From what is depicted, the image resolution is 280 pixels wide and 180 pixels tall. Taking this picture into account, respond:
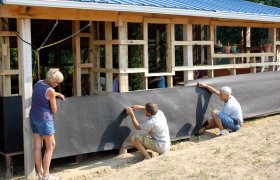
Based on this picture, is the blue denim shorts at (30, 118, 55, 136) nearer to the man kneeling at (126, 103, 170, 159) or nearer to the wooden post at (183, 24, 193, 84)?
the man kneeling at (126, 103, 170, 159)

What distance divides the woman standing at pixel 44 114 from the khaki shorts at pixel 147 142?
1.72 m

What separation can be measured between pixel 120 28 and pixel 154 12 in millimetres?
734

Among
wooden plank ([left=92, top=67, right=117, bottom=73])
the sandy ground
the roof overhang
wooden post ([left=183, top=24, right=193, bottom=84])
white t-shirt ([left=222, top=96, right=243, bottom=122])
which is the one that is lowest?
the sandy ground

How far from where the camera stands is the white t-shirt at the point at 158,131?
7.72 meters

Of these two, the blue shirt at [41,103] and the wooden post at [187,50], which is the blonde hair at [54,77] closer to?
the blue shirt at [41,103]

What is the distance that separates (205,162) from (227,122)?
248 cm

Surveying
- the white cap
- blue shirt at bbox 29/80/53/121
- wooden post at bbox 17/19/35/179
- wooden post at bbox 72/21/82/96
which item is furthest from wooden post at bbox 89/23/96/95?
blue shirt at bbox 29/80/53/121

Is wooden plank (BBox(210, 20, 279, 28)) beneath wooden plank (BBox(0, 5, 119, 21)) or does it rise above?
above

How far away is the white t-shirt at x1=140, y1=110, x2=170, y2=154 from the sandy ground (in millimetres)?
192

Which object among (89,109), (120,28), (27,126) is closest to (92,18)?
(120,28)

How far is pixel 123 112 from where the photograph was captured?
811 centimetres

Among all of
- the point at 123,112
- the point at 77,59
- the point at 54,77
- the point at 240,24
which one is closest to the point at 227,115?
the point at 123,112

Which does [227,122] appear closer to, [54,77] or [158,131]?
[158,131]

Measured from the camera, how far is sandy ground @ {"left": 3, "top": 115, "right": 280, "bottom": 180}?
6.32m
